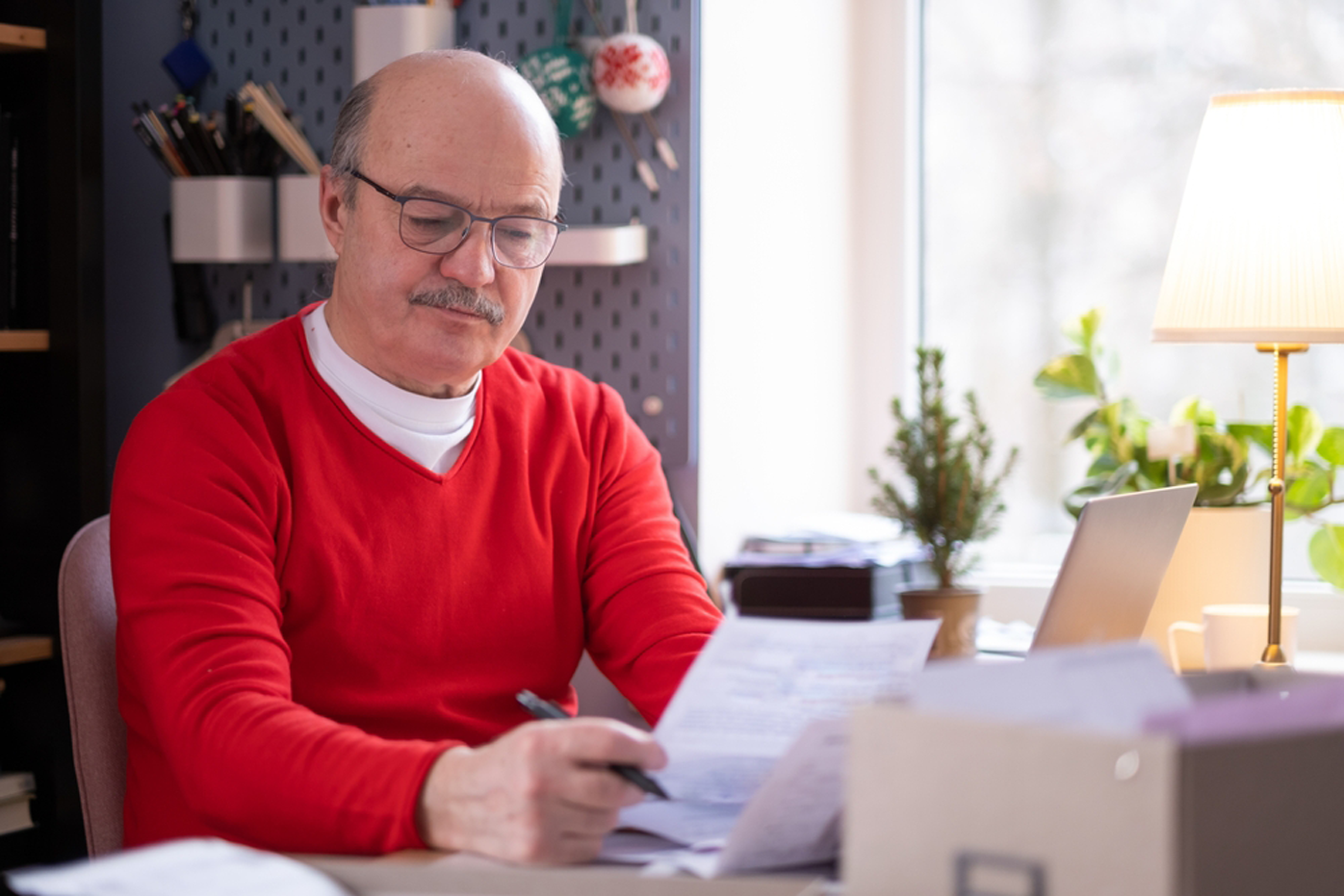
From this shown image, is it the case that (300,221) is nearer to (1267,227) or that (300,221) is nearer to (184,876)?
(1267,227)

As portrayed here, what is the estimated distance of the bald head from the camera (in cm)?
128

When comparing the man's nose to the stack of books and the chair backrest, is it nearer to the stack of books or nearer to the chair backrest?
the chair backrest

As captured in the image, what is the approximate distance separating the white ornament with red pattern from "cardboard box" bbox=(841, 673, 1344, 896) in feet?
4.39

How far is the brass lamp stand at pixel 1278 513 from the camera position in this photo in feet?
4.84

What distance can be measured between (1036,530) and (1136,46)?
0.84 meters

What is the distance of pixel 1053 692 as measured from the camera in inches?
23.6

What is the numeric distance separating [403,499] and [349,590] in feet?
0.34

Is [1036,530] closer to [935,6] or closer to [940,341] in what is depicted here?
[940,341]

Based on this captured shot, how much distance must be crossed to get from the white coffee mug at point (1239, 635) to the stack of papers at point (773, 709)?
89 centimetres

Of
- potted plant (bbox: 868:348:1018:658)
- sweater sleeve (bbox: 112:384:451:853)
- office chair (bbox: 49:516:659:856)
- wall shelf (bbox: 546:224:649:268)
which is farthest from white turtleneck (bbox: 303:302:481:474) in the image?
potted plant (bbox: 868:348:1018:658)

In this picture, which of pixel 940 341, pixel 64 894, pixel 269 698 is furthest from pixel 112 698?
pixel 940 341

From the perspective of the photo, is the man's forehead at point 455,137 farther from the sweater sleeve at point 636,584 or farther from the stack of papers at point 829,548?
the stack of papers at point 829,548

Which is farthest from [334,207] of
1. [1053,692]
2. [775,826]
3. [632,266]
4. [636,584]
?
[1053,692]

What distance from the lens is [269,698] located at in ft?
3.19
